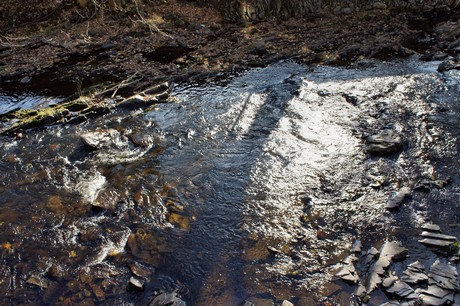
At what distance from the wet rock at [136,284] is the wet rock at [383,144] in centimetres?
444

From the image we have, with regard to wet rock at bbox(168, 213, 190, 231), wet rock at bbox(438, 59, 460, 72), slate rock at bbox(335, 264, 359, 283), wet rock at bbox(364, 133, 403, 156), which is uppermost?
wet rock at bbox(438, 59, 460, 72)

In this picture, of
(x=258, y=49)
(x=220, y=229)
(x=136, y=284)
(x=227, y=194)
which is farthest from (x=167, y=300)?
(x=258, y=49)

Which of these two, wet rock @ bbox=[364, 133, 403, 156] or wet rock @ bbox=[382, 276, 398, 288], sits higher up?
wet rock @ bbox=[364, 133, 403, 156]

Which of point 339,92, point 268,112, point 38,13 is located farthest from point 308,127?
point 38,13

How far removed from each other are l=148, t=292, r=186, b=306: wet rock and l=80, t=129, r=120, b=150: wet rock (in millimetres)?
3877

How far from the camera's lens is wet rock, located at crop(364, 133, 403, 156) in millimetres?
6508

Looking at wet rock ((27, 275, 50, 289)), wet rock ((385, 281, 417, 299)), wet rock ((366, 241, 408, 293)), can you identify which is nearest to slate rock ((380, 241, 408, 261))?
wet rock ((366, 241, 408, 293))

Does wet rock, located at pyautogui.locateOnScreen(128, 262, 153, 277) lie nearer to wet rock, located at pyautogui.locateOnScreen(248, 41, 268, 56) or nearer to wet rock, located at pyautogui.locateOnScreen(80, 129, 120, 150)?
wet rock, located at pyautogui.locateOnScreen(80, 129, 120, 150)

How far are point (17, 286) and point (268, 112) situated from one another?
5636 millimetres

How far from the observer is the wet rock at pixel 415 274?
14.1 ft

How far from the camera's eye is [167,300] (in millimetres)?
4348

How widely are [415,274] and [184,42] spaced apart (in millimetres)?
10452

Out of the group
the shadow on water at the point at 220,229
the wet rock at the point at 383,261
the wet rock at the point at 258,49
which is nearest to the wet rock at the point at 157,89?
the shadow on water at the point at 220,229

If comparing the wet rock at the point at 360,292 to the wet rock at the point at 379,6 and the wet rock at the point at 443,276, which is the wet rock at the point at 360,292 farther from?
the wet rock at the point at 379,6
